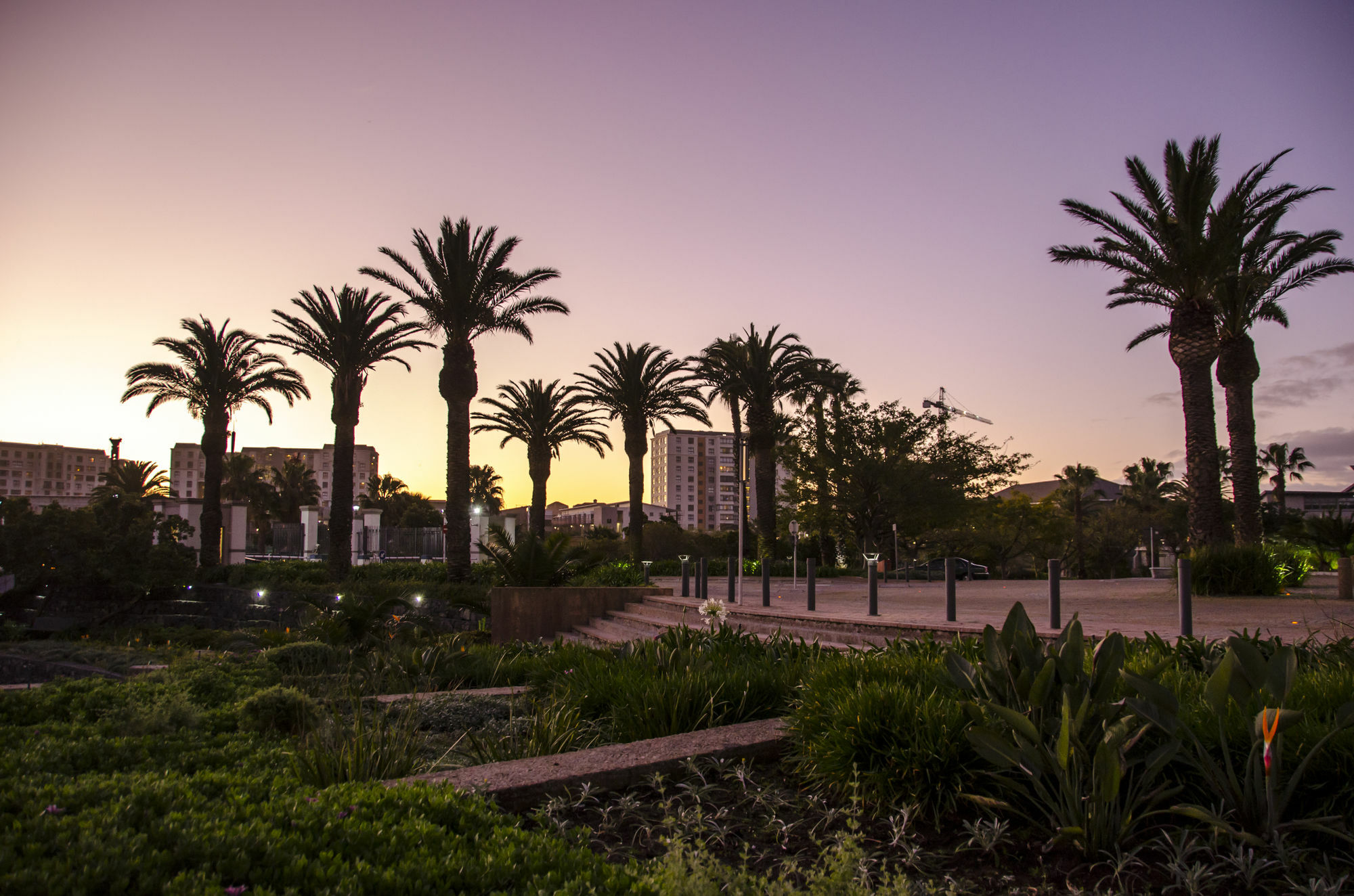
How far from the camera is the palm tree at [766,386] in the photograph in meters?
32.3

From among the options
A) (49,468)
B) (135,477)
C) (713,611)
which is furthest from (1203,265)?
(49,468)

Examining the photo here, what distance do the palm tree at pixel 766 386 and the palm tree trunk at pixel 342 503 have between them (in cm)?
1461

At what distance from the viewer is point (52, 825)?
2715 millimetres

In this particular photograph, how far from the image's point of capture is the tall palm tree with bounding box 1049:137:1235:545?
17.0 meters

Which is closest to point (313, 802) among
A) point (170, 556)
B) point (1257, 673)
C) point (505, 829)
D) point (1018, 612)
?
point (505, 829)

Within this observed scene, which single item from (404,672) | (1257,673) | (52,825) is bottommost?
(404,672)

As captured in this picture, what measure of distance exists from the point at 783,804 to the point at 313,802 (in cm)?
206

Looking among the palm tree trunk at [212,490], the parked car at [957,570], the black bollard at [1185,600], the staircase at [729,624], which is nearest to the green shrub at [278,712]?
the staircase at [729,624]

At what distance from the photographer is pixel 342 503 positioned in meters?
26.6

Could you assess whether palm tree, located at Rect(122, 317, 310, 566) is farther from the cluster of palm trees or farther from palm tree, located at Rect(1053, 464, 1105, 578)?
palm tree, located at Rect(1053, 464, 1105, 578)

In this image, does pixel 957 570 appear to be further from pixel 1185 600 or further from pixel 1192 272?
pixel 1185 600

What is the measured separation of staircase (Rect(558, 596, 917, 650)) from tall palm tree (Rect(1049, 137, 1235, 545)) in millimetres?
10701

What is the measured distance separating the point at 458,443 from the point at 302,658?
16.4 metres

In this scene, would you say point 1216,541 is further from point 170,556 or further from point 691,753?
point 170,556
